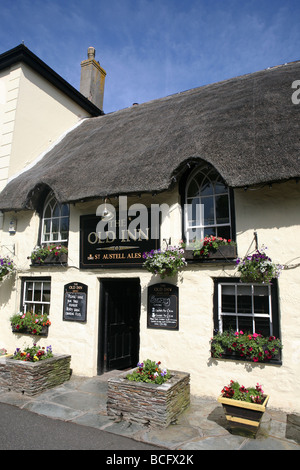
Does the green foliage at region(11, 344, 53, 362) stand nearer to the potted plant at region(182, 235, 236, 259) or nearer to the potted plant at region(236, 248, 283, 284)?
the potted plant at region(182, 235, 236, 259)

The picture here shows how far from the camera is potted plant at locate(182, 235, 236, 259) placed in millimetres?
6223

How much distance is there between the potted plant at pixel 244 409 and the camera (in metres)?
4.58

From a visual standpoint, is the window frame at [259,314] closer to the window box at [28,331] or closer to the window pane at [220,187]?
the window pane at [220,187]

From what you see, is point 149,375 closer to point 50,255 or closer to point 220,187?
point 220,187

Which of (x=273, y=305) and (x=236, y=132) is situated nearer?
(x=273, y=305)

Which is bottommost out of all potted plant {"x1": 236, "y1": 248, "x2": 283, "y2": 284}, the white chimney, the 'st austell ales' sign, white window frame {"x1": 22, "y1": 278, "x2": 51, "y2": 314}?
white window frame {"x1": 22, "y1": 278, "x2": 51, "y2": 314}

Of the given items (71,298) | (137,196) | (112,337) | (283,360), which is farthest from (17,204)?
(283,360)

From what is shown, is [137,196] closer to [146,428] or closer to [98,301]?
[98,301]

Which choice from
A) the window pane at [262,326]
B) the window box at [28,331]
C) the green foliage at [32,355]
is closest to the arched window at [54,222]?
the window box at [28,331]

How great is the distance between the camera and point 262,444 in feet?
14.4

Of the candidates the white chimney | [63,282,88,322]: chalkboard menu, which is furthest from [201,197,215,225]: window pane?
the white chimney

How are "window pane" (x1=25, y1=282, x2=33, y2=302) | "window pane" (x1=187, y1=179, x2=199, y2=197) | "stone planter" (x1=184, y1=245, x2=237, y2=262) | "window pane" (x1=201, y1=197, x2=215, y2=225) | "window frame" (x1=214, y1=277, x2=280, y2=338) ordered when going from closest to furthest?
"window frame" (x1=214, y1=277, x2=280, y2=338) → "stone planter" (x1=184, y1=245, x2=237, y2=262) → "window pane" (x1=201, y1=197, x2=215, y2=225) → "window pane" (x1=187, y1=179, x2=199, y2=197) → "window pane" (x1=25, y1=282, x2=33, y2=302)

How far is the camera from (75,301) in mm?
7938

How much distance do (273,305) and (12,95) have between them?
10237mm
